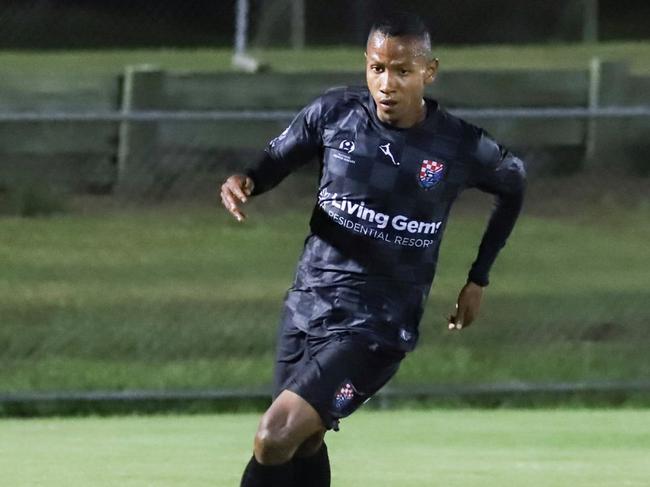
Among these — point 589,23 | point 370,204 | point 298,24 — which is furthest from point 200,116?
point 589,23

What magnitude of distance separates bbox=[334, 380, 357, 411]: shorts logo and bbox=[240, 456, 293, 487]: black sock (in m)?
0.25

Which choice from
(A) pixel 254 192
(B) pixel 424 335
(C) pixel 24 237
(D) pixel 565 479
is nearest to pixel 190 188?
(C) pixel 24 237

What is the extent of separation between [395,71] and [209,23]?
27.9ft

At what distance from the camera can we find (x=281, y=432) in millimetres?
5168

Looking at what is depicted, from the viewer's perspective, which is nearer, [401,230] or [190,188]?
[401,230]

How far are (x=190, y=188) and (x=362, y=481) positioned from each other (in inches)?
118

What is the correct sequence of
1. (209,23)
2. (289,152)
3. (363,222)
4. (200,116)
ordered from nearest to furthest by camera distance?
(363,222)
(289,152)
(200,116)
(209,23)

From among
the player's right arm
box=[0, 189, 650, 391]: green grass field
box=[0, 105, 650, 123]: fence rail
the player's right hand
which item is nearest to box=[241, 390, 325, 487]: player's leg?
the player's right hand

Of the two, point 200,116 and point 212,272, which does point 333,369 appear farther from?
point 212,272

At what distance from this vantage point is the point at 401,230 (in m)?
5.45

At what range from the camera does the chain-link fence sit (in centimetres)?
933

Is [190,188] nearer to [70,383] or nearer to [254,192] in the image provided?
[70,383]

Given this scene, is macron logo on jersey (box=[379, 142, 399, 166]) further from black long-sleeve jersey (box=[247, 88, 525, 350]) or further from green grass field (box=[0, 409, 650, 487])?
green grass field (box=[0, 409, 650, 487])

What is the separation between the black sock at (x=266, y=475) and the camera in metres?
5.30
